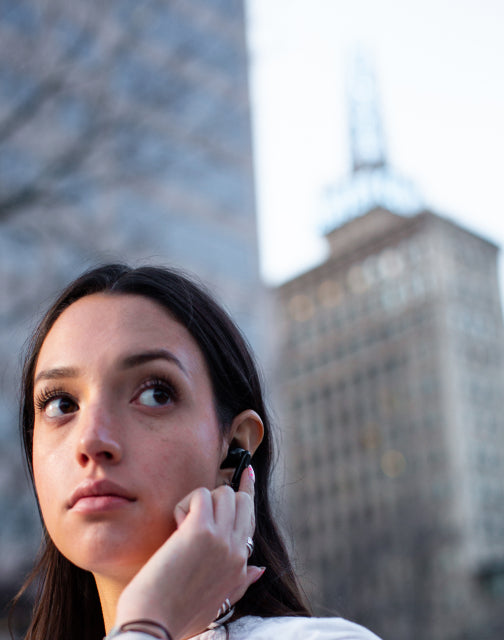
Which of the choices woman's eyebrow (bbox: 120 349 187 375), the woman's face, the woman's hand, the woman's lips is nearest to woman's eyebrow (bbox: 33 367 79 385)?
the woman's face

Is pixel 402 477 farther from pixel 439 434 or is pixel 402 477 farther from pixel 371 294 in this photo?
pixel 371 294

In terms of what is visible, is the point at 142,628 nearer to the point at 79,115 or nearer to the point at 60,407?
the point at 60,407

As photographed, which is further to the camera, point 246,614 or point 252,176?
point 252,176

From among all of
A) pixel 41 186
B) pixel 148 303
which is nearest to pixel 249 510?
pixel 148 303

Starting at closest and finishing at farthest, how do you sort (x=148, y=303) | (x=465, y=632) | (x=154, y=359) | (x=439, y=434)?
1. (x=154, y=359)
2. (x=148, y=303)
3. (x=465, y=632)
4. (x=439, y=434)

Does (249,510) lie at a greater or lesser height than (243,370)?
lesser

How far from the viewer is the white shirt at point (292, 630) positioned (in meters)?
1.43

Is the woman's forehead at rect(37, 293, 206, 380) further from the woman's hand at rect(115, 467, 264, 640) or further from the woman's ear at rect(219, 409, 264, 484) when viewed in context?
the woman's hand at rect(115, 467, 264, 640)

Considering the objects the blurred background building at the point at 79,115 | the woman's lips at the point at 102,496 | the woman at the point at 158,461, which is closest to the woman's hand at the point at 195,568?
the woman at the point at 158,461

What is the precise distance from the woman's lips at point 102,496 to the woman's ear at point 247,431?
342mm

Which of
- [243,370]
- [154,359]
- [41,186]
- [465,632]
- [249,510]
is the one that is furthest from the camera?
[465,632]

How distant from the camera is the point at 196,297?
1.85 m

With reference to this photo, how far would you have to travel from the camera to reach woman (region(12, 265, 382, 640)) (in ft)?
4.54

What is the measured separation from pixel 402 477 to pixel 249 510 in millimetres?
69061
